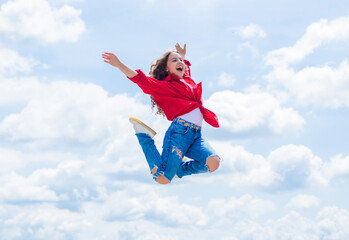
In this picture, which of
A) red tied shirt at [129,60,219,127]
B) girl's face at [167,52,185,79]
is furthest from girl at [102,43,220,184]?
girl's face at [167,52,185,79]

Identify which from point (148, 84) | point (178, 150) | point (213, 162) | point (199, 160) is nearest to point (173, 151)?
point (178, 150)

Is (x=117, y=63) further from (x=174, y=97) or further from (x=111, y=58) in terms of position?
(x=174, y=97)

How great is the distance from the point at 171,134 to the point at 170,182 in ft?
2.85

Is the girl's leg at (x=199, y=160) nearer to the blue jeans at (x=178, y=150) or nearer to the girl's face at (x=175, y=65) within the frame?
the blue jeans at (x=178, y=150)

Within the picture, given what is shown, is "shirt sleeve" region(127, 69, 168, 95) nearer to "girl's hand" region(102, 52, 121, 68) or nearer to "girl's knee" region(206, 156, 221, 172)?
"girl's hand" region(102, 52, 121, 68)

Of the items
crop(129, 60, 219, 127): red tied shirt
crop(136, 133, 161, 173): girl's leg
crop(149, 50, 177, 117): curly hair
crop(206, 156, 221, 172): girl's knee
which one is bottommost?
crop(206, 156, 221, 172): girl's knee

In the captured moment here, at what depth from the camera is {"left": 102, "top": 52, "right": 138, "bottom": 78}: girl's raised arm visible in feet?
Answer: 25.3

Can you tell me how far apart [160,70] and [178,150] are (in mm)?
1695

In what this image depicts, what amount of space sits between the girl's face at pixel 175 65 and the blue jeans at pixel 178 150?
39.5 inches

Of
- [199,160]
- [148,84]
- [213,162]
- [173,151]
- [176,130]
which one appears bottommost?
[213,162]

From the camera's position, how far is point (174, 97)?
8.31m

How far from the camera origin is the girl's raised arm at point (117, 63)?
7.72 metres

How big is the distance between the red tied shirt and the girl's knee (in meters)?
0.71

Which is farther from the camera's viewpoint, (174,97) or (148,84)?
(174,97)
